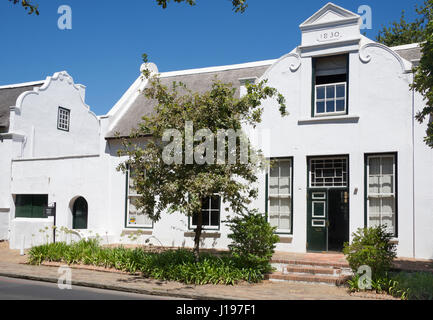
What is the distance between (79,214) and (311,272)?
10.6 meters

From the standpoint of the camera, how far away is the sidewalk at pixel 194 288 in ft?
33.0

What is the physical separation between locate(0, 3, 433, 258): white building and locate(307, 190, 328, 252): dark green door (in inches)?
1.2

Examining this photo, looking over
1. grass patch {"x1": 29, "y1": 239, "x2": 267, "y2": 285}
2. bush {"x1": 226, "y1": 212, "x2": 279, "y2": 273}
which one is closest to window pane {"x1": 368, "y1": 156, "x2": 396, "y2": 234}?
bush {"x1": 226, "y1": 212, "x2": 279, "y2": 273}

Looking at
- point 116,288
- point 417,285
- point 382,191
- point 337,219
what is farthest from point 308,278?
point 116,288

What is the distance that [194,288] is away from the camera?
1088 centimetres

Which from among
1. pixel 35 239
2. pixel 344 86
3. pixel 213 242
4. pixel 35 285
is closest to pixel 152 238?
pixel 213 242

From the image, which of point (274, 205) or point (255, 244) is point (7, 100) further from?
point (255, 244)

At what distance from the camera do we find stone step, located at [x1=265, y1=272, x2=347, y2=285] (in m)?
11.4

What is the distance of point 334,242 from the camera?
1450cm

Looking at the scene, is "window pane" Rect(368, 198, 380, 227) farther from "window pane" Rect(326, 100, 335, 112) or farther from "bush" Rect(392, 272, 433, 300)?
"bush" Rect(392, 272, 433, 300)

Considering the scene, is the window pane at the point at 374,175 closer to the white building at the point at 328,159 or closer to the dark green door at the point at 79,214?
the white building at the point at 328,159
